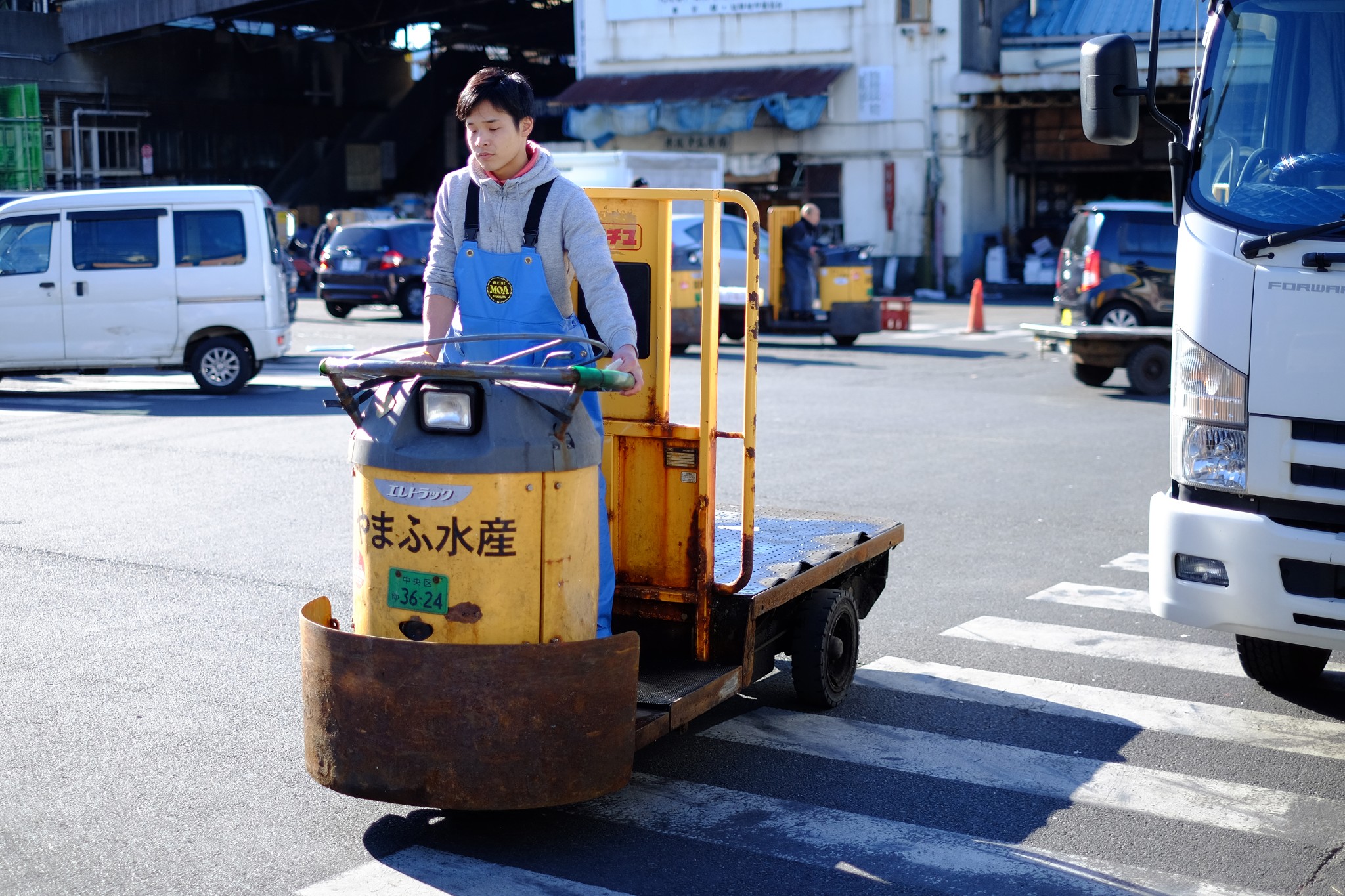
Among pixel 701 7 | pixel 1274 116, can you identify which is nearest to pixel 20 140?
pixel 701 7

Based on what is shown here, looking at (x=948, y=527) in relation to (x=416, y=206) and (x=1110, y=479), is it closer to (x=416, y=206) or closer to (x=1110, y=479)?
(x=1110, y=479)

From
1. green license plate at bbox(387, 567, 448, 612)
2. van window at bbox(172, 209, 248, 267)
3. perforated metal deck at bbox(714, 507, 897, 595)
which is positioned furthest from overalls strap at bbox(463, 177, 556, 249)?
van window at bbox(172, 209, 248, 267)

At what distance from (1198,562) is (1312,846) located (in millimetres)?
997

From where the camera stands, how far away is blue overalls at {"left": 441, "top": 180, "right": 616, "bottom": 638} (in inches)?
177

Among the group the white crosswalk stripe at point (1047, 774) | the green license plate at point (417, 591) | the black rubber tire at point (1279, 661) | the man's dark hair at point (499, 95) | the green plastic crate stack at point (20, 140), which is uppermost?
the green plastic crate stack at point (20, 140)

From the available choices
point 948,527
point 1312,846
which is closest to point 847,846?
point 1312,846

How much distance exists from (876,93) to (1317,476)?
93.8 ft

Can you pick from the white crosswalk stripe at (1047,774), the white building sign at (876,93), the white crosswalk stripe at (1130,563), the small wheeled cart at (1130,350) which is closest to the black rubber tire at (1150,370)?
the small wheeled cart at (1130,350)

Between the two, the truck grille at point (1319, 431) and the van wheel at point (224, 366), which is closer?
the truck grille at point (1319, 431)

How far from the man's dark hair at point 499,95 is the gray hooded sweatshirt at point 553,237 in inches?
5.9

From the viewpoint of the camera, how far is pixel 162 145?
39469 mm

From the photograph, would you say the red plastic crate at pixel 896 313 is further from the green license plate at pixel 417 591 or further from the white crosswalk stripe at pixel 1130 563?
the green license plate at pixel 417 591

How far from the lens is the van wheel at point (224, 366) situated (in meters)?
15.4

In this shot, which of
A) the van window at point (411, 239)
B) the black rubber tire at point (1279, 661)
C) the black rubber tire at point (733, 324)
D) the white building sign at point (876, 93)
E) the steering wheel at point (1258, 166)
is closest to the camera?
the steering wheel at point (1258, 166)
